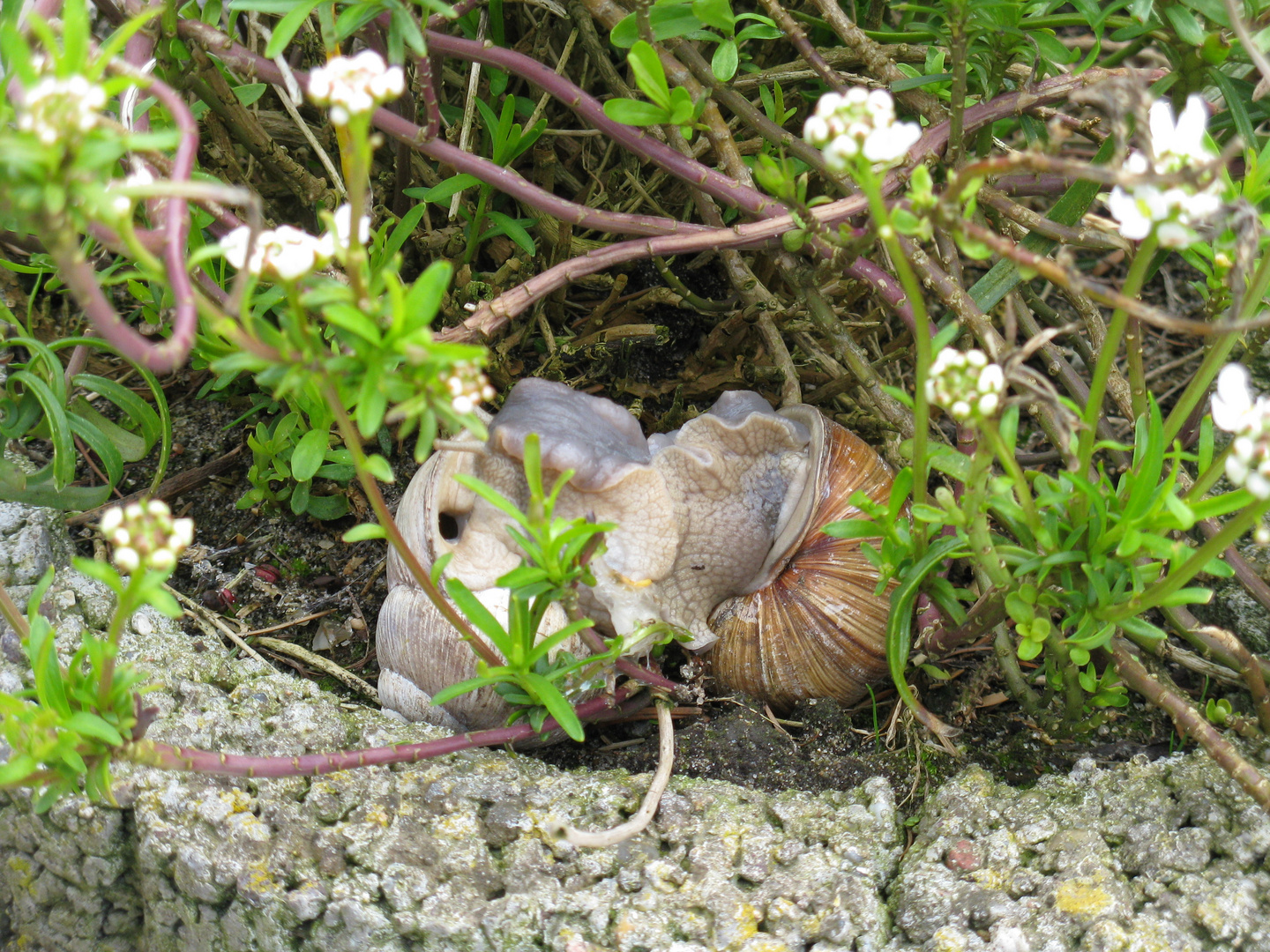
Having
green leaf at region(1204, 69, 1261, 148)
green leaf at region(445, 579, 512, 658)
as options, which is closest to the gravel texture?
green leaf at region(445, 579, 512, 658)

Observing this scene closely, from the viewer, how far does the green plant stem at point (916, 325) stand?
106cm

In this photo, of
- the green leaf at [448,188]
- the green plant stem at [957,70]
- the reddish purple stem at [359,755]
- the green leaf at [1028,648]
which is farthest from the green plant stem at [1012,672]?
the green leaf at [448,188]

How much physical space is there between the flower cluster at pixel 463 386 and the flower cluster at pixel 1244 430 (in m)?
0.76

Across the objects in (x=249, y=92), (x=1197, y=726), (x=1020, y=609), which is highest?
(x=249, y=92)

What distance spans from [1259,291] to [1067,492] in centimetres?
35

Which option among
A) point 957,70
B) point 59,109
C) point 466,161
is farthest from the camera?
point 466,161

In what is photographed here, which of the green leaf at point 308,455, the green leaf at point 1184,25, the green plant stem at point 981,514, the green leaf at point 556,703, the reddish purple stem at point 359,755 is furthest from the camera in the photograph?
the green leaf at point 308,455

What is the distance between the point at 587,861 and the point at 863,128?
1.07 m

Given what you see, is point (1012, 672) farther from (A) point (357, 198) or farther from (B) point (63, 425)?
(B) point (63, 425)

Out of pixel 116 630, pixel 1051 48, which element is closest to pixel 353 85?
pixel 116 630

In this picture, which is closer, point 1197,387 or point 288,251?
point 288,251

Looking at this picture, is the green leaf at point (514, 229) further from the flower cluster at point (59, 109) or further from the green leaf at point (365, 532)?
the flower cluster at point (59, 109)

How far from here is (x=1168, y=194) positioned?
94cm

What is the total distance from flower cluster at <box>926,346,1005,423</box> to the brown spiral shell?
84 cm
